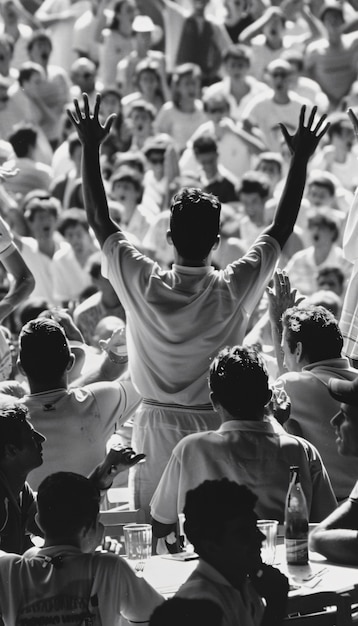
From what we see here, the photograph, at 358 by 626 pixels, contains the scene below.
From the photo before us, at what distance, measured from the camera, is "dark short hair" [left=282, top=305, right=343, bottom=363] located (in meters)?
4.12

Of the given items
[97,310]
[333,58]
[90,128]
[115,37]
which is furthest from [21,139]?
[90,128]

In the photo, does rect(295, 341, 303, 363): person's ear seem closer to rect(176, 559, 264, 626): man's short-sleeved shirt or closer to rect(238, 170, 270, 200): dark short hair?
rect(176, 559, 264, 626): man's short-sleeved shirt

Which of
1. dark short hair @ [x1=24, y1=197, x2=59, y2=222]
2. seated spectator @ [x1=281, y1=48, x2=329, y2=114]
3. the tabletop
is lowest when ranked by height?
the tabletop

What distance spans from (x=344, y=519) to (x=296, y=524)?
0.14 metres

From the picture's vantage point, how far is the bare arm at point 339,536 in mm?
3023

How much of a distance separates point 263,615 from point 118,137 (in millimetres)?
9249

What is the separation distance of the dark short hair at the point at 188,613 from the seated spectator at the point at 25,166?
8463 millimetres

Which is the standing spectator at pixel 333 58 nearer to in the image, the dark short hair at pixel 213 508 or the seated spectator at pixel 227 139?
the seated spectator at pixel 227 139

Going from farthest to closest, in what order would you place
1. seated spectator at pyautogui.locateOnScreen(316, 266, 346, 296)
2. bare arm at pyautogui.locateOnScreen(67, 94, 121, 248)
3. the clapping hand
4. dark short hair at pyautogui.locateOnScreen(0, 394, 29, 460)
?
seated spectator at pyautogui.locateOnScreen(316, 266, 346, 296) → the clapping hand → bare arm at pyautogui.locateOnScreen(67, 94, 121, 248) → dark short hair at pyautogui.locateOnScreen(0, 394, 29, 460)

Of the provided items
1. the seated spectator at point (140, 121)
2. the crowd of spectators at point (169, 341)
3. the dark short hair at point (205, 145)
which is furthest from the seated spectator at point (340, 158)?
the seated spectator at point (140, 121)

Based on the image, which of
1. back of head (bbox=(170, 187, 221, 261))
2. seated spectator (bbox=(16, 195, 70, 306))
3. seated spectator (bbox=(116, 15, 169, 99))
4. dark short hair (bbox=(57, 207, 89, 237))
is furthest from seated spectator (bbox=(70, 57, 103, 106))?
back of head (bbox=(170, 187, 221, 261))

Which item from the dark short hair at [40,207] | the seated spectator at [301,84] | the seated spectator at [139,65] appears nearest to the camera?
the dark short hair at [40,207]

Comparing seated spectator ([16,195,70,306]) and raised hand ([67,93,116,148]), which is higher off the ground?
raised hand ([67,93,116,148])

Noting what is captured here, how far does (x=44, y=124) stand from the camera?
1182 centimetres
